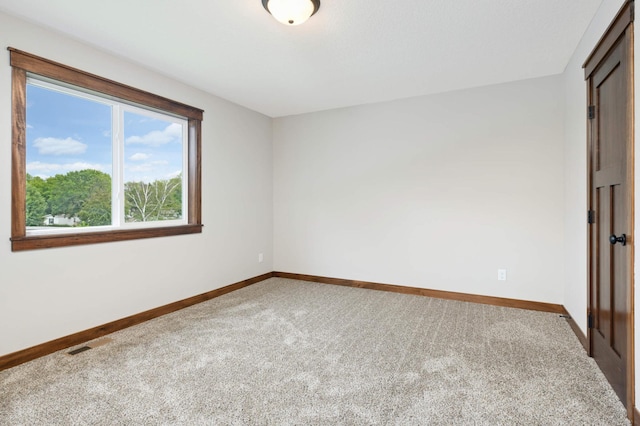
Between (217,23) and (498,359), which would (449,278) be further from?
(217,23)

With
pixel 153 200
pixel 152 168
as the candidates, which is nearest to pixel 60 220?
pixel 153 200

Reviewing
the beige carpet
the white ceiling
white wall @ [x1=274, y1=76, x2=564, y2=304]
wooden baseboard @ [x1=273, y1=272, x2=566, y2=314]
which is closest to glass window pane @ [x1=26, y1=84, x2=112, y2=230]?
the white ceiling

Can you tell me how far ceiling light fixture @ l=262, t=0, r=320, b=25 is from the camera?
2076 mm

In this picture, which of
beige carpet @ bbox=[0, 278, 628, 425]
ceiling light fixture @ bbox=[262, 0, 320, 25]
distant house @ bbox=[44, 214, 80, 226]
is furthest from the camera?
distant house @ bbox=[44, 214, 80, 226]

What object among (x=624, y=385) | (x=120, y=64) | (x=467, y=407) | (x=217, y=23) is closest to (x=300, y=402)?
(x=467, y=407)

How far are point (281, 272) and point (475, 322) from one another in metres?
2.81

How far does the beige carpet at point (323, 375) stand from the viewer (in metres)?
1.75

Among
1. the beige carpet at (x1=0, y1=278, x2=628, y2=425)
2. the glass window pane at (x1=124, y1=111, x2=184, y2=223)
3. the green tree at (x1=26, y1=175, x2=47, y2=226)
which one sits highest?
the glass window pane at (x1=124, y1=111, x2=184, y2=223)

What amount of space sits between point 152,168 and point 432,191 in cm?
314

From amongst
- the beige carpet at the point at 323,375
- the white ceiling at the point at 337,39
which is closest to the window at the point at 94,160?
the white ceiling at the point at 337,39

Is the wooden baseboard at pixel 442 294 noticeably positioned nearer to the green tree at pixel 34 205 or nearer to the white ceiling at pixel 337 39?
the white ceiling at pixel 337 39

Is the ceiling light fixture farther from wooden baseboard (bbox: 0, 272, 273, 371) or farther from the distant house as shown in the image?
wooden baseboard (bbox: 0, 272, 273, 371)

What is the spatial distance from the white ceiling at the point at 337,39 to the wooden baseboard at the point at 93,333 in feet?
7.72

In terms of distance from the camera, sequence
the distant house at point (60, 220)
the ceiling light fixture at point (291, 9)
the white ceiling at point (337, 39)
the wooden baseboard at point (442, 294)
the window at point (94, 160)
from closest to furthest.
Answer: the ceiling light fixture at point (291, 9) → the white ceiling at point (337, 39) → the window at point (94, 160) → the distant house at point (60, 220) → the wooden baseboard at point (442, 294)
